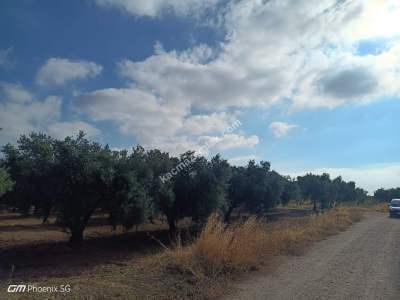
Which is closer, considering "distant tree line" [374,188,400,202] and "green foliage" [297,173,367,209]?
"green foliage" [297,173,367,209]

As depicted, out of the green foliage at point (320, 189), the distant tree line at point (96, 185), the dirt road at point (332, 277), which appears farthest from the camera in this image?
the green foliage at point (320, 189)

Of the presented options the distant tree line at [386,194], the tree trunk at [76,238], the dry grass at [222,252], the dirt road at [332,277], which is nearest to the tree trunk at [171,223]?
the tree trunk at [76,238]

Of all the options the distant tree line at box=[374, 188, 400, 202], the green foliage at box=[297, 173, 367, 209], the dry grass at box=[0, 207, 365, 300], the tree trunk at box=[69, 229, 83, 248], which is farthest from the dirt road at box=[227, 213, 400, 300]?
the distant tree line at box=[374, 188, 400, 202]

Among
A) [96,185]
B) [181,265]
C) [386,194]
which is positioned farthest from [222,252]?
[386,194]

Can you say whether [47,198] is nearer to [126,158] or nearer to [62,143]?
[62,143]

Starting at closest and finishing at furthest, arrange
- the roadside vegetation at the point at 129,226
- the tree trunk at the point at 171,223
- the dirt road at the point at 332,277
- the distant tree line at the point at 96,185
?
the dirt road at the point at 332,277
the roadside vegetation at the point at 129,226
the distant tree line at the point at 96,185
the tree trunk at the point at 171,223

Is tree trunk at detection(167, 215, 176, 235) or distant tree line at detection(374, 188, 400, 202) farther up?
distant tree line at detection(374, 188, 400, 202)

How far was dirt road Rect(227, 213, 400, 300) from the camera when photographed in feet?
24.0

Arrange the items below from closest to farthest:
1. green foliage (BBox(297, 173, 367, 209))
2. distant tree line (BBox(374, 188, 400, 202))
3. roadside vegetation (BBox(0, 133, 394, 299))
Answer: roadside vegetation (BBox(0, 133, 394, 299)) → green foliage (BBox(297, 173, 367, 209)) → distant tree line (BBox(374, 188, 400, 202))

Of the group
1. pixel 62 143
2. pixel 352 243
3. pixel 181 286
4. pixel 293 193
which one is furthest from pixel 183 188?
pixel 293 193

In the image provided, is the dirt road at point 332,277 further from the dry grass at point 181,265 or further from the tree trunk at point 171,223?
the tree trunk at point 171,223

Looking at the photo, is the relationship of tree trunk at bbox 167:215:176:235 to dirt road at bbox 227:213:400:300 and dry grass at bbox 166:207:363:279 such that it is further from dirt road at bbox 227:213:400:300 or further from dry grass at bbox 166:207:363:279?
dry grass at bbox 166:207:363:279

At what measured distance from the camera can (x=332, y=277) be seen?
8750mm

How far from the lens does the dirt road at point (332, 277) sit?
732cm
